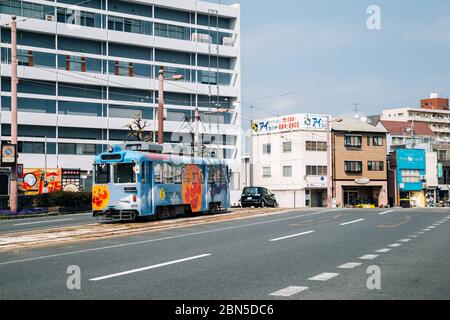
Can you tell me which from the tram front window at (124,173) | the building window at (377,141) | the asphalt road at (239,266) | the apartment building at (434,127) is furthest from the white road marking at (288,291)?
the apartment building at (434,127)

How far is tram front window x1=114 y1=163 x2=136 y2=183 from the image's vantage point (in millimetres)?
22203

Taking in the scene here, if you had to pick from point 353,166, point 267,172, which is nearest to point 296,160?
point 267,172

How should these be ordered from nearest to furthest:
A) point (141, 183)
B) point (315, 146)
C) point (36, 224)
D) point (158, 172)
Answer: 1. point (141, 183)
2. point (36, 224)
3. point (158, 172)
4. point (315, 146)

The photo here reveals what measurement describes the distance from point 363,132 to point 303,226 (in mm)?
57685

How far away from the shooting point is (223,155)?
7738 centimetres

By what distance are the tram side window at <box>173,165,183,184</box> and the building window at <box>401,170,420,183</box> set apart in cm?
5836

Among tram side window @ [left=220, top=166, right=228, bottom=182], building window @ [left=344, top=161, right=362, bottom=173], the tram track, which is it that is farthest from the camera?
building window @ [left=344, top=161, right=362, bottom=173]

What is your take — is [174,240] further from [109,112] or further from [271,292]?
[109,112]

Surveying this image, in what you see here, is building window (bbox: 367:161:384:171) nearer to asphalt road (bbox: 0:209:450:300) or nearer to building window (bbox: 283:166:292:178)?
building window (bbox: 283:166:292:178)

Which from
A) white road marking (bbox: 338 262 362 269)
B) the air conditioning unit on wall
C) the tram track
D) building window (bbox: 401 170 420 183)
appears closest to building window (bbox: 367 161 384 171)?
building window (bbox: 401 170 420 183)

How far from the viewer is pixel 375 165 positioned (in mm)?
75188

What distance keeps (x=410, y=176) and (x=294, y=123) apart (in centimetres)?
1916

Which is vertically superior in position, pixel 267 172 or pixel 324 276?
pixel 267 172

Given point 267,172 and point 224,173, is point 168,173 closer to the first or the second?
point 224,173
